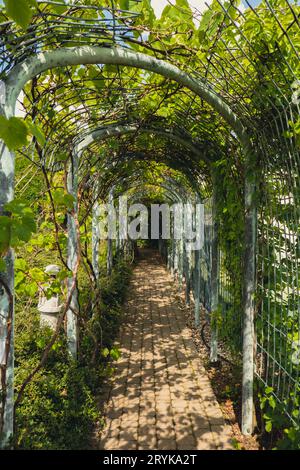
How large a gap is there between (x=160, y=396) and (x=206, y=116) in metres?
2.82

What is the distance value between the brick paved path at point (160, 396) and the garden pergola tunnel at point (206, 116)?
398 millimetres

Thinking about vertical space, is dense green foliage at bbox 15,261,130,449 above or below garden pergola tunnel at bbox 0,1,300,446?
below

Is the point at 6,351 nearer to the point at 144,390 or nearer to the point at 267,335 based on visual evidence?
the point at 267,335

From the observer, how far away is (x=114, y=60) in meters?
1.99

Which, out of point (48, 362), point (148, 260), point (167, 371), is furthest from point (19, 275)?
point (148, 260)

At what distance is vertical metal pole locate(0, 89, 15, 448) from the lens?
157cm

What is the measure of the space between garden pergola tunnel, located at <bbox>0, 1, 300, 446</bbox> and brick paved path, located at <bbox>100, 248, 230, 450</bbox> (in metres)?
0.40

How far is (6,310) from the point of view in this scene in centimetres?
164

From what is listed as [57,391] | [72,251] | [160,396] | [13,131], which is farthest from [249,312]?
[13,131]

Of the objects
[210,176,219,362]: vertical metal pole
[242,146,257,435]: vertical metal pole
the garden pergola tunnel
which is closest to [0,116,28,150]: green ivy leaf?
the garden pergola tunnel

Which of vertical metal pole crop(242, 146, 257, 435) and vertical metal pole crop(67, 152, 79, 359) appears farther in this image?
vertical metal pole crop(67, 152, 79, 359)

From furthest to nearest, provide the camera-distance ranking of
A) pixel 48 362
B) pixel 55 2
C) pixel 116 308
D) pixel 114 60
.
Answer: pixel 116 308 < pixel 48 362 < pixel 114 60 < pixel 55 2

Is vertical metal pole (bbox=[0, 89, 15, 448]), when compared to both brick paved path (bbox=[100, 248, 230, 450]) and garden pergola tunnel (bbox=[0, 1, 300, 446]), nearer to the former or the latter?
garden pergola tunnel (bbox=[0, 1, 300, 446])
